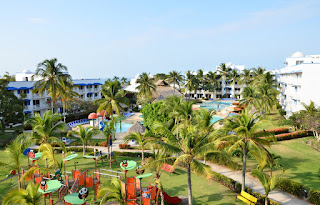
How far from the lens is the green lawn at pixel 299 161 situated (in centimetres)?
2031

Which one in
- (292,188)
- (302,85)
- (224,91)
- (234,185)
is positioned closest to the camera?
(292,188)

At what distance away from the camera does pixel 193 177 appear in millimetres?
21469

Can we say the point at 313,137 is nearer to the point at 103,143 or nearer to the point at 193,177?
the point at 193,177

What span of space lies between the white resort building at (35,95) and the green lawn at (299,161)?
117 ft

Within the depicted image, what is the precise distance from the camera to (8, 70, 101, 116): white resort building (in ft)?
151

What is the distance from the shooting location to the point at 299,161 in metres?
24.7

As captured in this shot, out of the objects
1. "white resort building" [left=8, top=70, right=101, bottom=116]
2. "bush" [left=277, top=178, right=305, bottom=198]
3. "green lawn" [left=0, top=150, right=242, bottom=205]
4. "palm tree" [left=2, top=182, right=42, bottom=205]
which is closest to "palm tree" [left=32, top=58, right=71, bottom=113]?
"white resort building" [left=8, top=70, right=101, bottom=116]

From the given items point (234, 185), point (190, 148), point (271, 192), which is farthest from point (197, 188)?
point (190, 148)

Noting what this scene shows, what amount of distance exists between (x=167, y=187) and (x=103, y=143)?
15.2 meters

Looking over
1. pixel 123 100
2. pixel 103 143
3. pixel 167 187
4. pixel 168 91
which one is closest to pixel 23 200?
pixel 167 187

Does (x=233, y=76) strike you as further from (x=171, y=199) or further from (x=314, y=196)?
(x=171, y=199)

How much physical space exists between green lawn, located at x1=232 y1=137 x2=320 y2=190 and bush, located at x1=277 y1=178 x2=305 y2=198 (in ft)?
4.63

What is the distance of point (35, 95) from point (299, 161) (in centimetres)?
4980

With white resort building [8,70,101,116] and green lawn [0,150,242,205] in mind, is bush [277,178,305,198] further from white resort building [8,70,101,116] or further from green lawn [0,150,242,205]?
white resort building [8,70,101,116]
